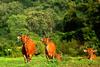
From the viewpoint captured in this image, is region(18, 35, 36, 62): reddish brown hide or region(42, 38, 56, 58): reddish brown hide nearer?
region(18, 35, 36, 62): reddish brown hide

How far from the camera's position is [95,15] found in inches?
1345

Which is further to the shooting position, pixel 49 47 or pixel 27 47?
pixel 49 47

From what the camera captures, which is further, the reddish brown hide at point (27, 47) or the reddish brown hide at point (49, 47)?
the reddish brown hide at point (49, 47)

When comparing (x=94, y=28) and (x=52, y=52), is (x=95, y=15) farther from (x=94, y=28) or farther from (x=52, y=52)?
(x=52, y=52)

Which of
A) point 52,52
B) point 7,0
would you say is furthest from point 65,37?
point 7,0

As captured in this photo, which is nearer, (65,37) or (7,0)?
(65,37)

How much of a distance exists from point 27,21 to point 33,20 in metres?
2.35

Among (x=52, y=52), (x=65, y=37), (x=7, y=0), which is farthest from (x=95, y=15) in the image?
(x=7, y=0)

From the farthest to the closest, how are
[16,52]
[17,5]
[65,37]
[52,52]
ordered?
[17,5] → [65,37] → [16,52] → [52,52]

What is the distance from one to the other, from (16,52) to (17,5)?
50341 mm

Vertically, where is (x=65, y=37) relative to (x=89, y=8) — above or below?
below

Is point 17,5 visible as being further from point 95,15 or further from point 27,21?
point 95,15

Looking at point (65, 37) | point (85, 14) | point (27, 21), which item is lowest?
point (27, 21)

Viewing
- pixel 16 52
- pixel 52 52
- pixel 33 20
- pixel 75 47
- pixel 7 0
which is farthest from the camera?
pixel 7 0
